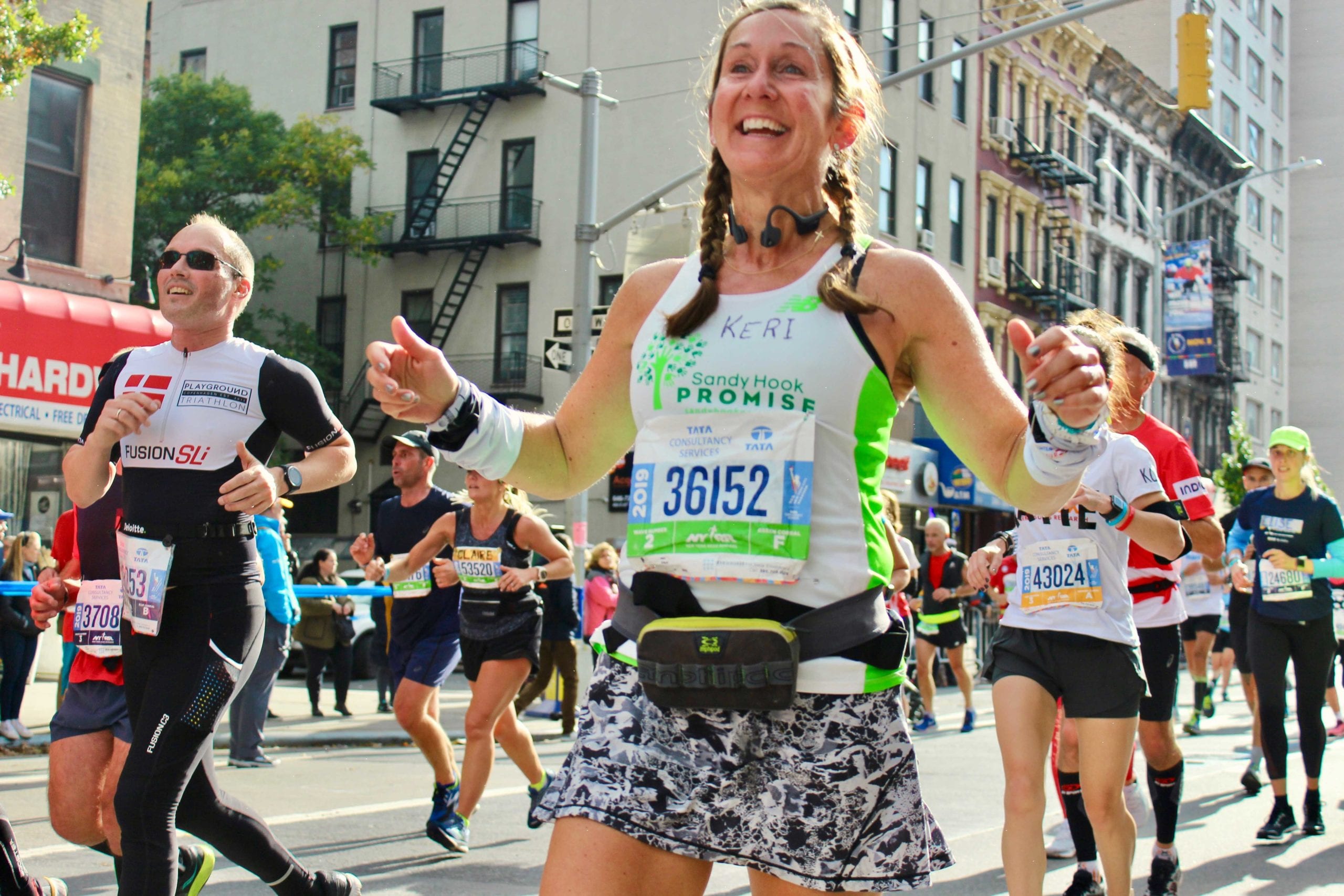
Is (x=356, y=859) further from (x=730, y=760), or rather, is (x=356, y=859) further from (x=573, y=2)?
(x=573, y=2)

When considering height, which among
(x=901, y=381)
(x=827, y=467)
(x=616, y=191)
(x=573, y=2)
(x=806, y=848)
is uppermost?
(x=573, y=2)

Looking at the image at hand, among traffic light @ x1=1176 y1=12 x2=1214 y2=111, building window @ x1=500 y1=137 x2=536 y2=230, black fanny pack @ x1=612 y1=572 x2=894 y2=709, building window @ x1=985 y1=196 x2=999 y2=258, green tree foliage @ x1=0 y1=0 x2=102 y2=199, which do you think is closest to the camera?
black fanny pack @ x1=612 y1=572 x2=894 y2=709

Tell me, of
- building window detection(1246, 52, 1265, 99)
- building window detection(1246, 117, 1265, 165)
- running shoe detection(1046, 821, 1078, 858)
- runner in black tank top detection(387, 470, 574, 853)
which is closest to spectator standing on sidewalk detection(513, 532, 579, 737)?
runner in black tank top detection(387, 470, 574, 853)

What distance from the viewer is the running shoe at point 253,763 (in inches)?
405

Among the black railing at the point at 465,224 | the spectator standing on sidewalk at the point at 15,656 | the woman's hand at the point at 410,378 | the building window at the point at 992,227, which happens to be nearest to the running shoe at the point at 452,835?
the woman's hand at the point at 410,378

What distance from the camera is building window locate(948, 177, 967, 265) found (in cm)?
3356

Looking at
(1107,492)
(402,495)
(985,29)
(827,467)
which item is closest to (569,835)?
(827,467)

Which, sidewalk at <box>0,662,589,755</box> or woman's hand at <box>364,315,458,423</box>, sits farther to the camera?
sidewalk at <box>0,662,589,755</box>

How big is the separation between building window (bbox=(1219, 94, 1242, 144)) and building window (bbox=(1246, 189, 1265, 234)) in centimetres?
227

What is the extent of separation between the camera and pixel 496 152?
98.9 ft

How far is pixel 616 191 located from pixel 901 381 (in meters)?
26.9

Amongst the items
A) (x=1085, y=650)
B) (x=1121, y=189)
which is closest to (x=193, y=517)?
(x=1085, y=650)

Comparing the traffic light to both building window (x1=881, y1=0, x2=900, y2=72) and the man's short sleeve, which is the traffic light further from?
building window (x1=881, y1=0, x2=900, y2=72)

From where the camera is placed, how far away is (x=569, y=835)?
7.89ft
